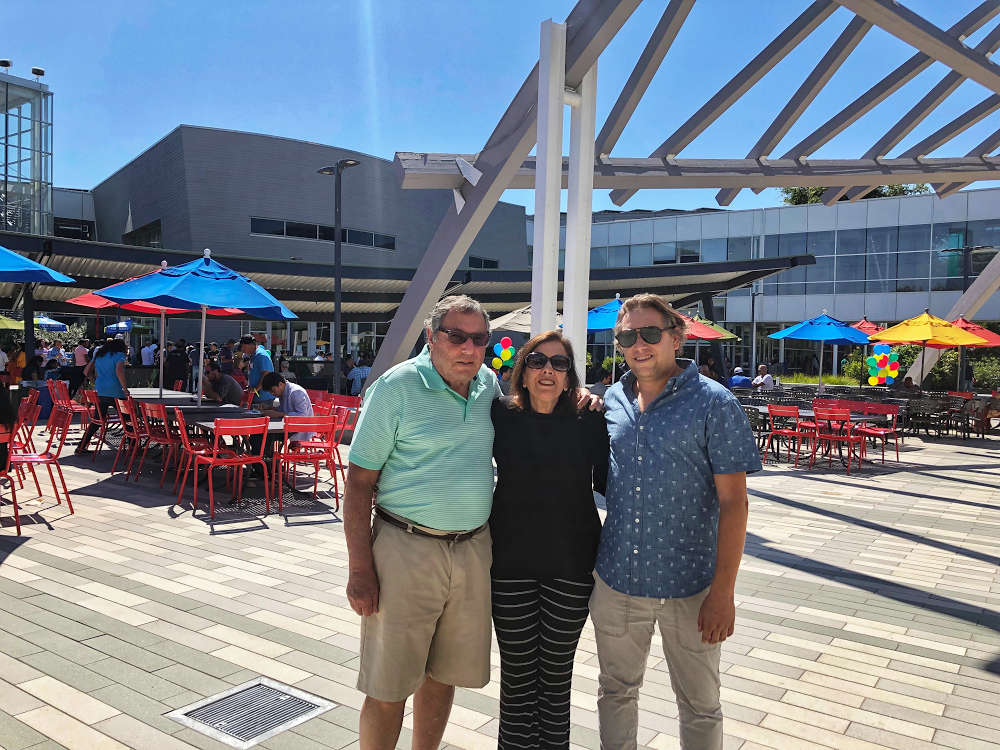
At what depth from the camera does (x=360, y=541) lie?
238 centimetres

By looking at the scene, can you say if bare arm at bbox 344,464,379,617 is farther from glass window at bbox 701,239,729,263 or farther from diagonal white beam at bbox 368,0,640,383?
glass window at bbox 701,239,729,263

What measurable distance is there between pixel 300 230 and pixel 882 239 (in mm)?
25263

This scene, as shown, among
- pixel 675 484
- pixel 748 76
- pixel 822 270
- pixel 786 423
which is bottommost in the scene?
pixel 786 423

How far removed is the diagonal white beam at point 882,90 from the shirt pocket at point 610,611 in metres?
8.59

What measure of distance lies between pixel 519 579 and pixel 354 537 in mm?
578

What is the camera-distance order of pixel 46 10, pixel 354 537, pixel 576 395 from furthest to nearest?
1. pixel 46 10
2. pixel 576 395
3. pixel 354 537

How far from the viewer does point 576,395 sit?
2.64 meters

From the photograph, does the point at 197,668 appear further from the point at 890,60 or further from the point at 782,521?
the point at 890,60

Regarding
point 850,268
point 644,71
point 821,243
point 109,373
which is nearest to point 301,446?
point 109,373

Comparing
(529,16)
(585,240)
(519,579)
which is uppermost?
(529,16)

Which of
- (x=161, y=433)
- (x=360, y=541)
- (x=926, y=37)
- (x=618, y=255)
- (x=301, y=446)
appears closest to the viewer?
(x=360, y=541)

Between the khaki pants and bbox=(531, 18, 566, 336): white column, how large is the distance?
11.2 ft

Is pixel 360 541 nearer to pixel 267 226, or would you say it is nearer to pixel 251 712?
pixel 251 712

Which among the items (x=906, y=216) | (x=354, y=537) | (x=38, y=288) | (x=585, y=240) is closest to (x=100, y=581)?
(x=354, y=537)
